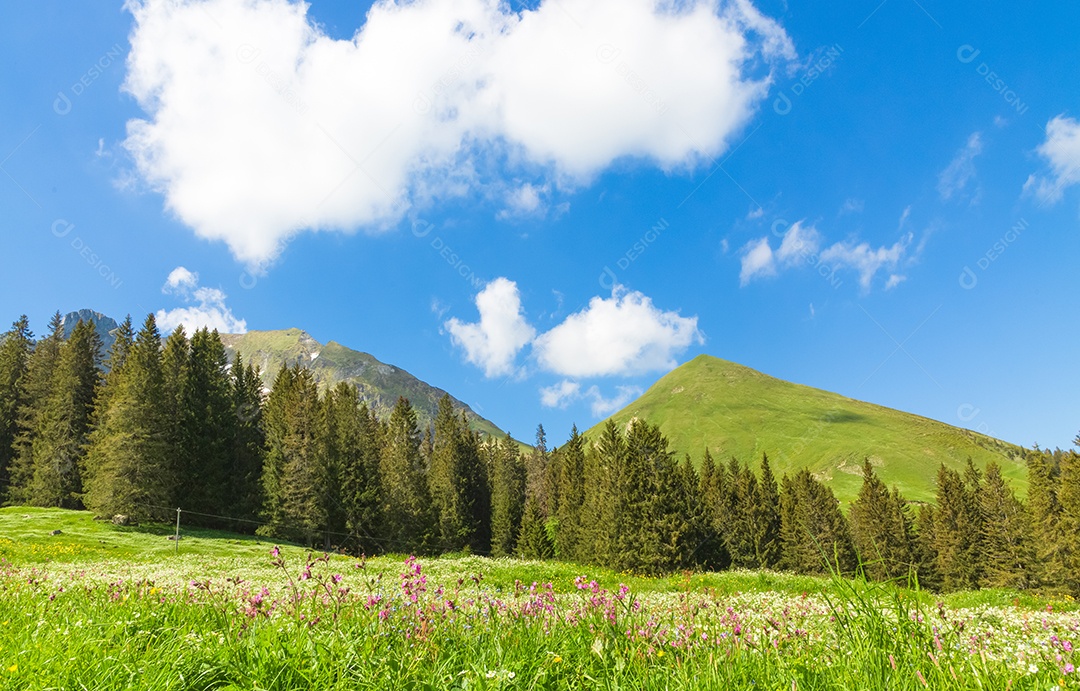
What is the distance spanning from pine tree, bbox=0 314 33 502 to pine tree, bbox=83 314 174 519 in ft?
69.2

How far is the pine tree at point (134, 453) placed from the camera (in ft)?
154

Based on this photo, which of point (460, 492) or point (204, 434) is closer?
point (204, 434)

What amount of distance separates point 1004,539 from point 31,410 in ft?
395

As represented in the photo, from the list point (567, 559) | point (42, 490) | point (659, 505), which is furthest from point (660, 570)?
point (42, 490)

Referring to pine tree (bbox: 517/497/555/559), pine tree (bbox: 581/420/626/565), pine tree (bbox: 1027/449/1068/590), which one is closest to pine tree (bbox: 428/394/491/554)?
pine tree (bbox: 517/497/555/559)

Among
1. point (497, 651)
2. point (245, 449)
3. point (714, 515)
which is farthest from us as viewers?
point (714, 515)

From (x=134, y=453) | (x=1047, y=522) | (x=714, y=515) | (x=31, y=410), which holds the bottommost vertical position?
(x=714, y=515)

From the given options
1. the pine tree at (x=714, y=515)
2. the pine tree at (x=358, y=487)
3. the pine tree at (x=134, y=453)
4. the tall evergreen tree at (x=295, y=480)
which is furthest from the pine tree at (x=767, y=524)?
the pine tree at (x=134, y=453)

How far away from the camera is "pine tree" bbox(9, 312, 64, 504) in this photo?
61906 millimetres

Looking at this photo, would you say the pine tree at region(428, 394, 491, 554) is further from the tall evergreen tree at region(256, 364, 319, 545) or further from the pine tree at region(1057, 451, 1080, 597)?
the pine tree at region(1057, 451, 1080, 597)

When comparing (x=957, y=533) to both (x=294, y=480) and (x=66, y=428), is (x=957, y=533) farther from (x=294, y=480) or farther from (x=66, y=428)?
(x=66, y=428)

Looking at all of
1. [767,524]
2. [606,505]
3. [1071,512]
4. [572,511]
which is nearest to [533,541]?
[572,511]

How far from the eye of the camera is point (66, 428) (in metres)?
61.2

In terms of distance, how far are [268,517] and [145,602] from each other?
61677mm
